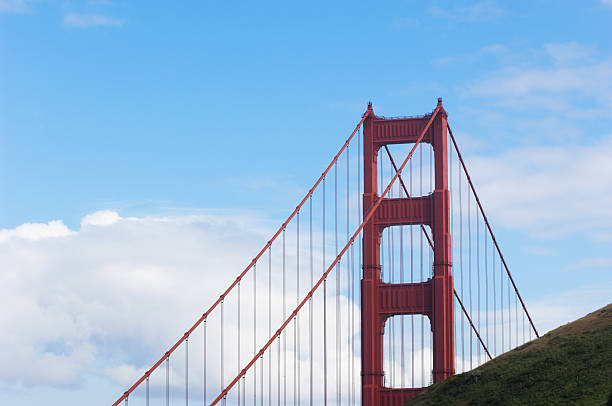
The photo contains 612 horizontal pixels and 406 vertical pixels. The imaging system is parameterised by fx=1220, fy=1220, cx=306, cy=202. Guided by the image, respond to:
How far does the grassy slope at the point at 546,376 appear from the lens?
7969 cm

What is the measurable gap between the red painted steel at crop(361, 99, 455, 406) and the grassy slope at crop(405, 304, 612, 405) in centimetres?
178

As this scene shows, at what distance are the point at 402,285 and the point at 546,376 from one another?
1169cm

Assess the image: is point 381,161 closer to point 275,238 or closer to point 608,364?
point 275,238

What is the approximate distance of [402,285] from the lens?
3391 inches

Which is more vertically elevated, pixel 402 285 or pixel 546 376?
pixel 402 285

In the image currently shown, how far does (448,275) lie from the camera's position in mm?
85250

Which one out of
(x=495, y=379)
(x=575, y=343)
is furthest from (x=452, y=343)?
(x=575, y=343)

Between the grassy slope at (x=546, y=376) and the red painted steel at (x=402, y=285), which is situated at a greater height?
the red painted steel at (x=402, y=285)

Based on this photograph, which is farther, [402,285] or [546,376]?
[402,285]

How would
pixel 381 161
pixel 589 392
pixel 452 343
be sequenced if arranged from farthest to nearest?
pixel 381 161 → pixel 452 343 → pixel 589 392

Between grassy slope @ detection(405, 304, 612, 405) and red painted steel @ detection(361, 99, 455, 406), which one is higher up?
red painted steel @ detection(361, 99, 455, 406)

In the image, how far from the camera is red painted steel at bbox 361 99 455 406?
84.6 m

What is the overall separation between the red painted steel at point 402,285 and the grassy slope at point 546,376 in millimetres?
1779

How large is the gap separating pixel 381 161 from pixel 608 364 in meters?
21.8
